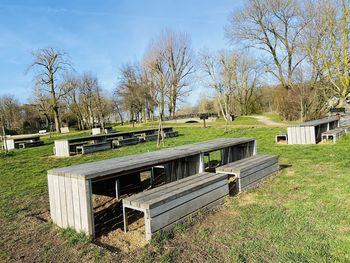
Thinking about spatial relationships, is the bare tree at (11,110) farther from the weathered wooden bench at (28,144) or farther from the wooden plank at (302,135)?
the wooden plank at (302,135)

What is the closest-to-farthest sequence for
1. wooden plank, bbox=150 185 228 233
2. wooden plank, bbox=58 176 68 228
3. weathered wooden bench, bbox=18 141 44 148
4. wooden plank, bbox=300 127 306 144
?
wooden plank, bbox=150 185 228 233
wooden plank, bbox=58 176 68 228
wooden plank, bbox=300 127 306 144
weathered wooden bench, bbox=18 141 44 148

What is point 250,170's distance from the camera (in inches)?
216

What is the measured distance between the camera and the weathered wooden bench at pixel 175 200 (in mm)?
3453

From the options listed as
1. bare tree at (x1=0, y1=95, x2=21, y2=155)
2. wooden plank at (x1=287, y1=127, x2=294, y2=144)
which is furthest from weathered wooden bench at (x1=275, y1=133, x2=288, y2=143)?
bare tree at (x1=0, y1=95, x2=21, y2=155)

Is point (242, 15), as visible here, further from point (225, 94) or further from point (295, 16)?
point (225, 94)

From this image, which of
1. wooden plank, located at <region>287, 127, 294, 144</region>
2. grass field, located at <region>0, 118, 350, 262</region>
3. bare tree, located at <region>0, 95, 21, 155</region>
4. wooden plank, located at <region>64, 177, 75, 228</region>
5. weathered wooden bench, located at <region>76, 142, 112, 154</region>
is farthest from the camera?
bare tree, located at <region>0, 95, 21, 155</region>

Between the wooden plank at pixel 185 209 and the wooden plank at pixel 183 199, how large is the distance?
5 centimetres

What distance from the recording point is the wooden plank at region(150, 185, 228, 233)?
3.51 metres

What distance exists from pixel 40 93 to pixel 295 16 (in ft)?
99.1

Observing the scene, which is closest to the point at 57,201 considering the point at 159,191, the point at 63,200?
the point at 63,200

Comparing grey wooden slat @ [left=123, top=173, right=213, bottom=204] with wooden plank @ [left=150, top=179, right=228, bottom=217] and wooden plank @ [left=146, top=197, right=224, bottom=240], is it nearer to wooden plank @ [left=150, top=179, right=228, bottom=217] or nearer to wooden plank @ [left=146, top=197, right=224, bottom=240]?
wooden plank @ [left=150, top=179, right=228, bottom=217]

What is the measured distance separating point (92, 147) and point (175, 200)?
987cm

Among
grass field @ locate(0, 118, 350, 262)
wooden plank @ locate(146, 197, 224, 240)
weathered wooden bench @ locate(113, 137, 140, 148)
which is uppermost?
weathered wooden bench @ locate(113, 137, 140, 148)

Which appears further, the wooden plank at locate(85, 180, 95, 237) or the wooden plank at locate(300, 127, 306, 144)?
the wooden plank at locate(300, 127, 306, 144)
